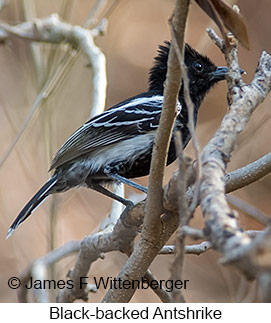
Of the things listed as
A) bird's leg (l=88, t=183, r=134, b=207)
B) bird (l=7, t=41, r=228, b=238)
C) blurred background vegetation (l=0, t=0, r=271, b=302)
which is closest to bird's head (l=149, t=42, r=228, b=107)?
bird (l=7, t=41, r=228, b=238)

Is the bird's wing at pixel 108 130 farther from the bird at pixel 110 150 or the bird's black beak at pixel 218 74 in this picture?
the bird's black beak at pixel 218 74

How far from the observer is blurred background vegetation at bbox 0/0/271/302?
16.0ft

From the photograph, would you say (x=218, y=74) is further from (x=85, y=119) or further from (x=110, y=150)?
(x=85, y=119)

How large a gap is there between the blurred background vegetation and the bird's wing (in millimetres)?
546

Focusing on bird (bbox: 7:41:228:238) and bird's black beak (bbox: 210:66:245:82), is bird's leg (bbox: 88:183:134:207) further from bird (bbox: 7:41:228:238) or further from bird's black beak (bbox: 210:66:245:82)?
bird's black beak (bbox: 210:66:245:82)

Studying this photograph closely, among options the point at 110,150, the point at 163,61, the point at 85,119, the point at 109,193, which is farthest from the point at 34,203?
the point at 85,119

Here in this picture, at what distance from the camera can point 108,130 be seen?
3826 millimetres

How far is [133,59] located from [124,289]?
3.86m

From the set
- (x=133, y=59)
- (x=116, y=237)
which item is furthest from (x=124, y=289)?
(x=133, y=59)

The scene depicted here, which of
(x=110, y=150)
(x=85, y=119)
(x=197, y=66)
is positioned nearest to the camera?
(x=110, y=150)

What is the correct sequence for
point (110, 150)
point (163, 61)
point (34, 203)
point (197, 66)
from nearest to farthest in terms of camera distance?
1. point (34, 203)
2. point (110, 150)
3. point (197, 66)
4. point (163, 61)

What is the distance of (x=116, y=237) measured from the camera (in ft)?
10.4

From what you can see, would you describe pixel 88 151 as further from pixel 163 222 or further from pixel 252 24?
pixel 252 24

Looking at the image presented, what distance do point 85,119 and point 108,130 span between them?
1.91 meters
